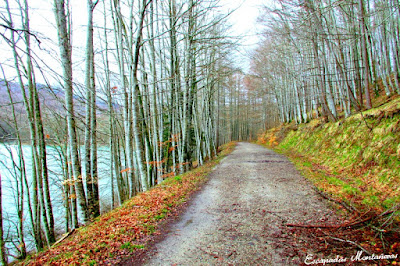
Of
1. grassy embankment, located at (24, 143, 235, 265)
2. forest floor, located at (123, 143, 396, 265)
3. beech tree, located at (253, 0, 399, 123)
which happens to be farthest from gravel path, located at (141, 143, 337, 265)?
beech tree, located at (253, 0, 399, 123)

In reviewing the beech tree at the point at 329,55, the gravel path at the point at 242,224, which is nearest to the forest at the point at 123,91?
the beech tree at the point at 329,55

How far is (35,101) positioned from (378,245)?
896 cm

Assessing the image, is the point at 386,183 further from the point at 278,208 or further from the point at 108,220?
the point at 108,220

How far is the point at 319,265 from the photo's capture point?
2297mm

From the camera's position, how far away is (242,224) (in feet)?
11.3

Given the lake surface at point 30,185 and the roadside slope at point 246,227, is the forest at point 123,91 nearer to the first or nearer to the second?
the lake surface at point 30,185

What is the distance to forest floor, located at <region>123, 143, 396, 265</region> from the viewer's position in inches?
98.0

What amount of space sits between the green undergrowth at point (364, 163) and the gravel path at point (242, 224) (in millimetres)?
712

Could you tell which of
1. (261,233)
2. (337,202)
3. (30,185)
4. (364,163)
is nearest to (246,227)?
(261,233)

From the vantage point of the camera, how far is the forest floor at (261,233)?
98.0 inches

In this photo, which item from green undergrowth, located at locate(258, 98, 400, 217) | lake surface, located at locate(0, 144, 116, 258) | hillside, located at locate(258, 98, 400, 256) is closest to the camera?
hillside, located at locate(258, 98, 400, 256)

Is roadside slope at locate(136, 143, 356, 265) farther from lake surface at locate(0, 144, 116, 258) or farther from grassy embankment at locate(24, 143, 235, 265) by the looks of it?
lake surface at locate(0, 144, 116, 258)

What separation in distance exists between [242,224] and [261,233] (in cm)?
42

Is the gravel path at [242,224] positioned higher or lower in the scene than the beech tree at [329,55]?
lower
